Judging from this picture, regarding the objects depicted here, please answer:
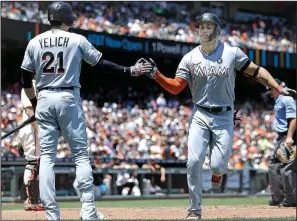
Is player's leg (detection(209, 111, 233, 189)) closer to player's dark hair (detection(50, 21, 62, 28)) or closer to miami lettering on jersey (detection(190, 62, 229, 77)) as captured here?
miami lettering on jersey (detection(190, 62, 229, 77))

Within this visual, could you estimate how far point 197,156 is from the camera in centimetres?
812

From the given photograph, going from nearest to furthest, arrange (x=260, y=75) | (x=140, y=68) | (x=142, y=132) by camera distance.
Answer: (x=140, y=68)
(x=260, y=75)
(x=142, y=132)

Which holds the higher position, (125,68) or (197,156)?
(125,68)

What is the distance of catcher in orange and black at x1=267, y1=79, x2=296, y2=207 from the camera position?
12008mm

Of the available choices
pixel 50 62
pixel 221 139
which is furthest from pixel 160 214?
pixel 50 62

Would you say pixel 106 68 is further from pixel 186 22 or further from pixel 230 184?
pixel 186 22

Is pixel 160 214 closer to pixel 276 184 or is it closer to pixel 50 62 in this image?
pixel 50 62

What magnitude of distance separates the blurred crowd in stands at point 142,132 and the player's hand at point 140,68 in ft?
35.1

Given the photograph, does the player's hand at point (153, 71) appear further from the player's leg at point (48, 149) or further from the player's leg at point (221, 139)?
the player's leg at point (48, 149)

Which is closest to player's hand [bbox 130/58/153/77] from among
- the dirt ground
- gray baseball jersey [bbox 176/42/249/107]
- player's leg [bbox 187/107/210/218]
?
gray baseball jersey [bbox 176/42/249/107]

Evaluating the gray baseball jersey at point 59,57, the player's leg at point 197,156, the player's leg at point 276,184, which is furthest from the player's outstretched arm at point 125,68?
the player's leg at point 276,184

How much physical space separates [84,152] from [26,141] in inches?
147

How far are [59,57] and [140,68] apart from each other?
91cm

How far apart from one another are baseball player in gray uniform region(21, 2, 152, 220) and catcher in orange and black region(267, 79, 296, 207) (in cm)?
530
